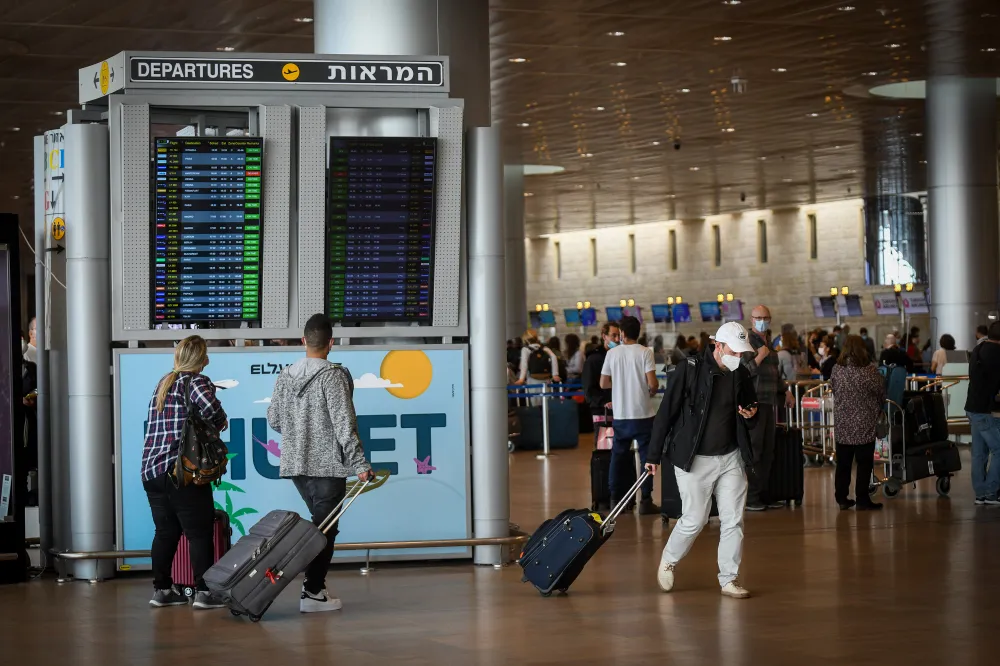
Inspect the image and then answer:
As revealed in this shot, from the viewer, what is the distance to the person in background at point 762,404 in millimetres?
11562

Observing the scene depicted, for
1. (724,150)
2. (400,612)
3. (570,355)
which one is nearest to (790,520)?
(400,612)

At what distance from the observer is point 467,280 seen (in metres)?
9.34

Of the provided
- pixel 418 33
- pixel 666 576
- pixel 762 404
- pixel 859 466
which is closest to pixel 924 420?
pixel 859 466

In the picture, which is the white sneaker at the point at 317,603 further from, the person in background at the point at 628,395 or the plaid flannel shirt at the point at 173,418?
the person in background at the point at 628,395

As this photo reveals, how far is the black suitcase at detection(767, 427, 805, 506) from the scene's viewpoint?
12.5 m

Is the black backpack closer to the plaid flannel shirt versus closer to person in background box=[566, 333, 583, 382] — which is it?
person in background box=[566, 333, 583, 382]

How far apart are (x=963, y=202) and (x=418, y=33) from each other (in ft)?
55.9

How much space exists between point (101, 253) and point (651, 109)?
1827 centimetres

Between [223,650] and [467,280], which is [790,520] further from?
[223,650]

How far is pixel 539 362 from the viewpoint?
74.4ft

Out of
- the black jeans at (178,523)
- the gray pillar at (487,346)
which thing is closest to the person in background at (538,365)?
the gray pillar at (487,346)

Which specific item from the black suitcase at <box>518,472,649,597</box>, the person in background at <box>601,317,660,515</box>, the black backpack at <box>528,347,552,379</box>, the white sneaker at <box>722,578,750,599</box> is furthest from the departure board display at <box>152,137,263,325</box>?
the black backpack at <box>528,347,552,379</box>

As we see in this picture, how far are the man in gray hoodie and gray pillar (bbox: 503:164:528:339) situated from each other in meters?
26.8

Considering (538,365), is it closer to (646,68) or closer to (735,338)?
(646,68)
